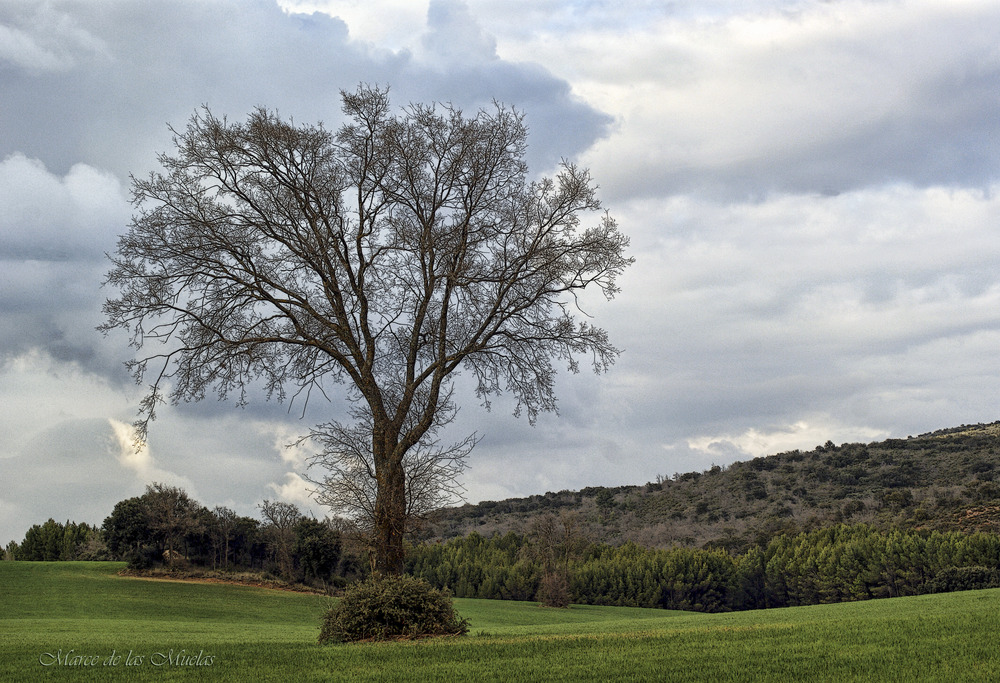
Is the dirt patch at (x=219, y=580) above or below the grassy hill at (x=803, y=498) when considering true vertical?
below

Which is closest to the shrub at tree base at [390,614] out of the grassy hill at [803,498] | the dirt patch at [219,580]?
the dirt patch at [219,580]

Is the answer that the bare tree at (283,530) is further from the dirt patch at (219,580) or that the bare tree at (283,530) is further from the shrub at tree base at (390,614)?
the shrub at tree base at (390,614)

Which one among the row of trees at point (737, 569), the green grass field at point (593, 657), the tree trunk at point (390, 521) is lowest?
the row of trees at point (737, 569)

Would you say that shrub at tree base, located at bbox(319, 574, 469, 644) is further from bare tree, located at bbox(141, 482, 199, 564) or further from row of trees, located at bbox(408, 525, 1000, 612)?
bare tree, located at bbox(141, 482, 199, 564)

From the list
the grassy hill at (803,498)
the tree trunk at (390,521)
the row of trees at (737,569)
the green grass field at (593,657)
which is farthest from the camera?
the grassy hill at (803,498)

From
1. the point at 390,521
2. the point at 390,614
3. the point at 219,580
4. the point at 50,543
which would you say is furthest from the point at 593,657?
the point at 50,543

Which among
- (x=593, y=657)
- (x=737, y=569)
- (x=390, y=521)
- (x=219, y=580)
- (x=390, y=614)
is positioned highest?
(x=390, y=521)

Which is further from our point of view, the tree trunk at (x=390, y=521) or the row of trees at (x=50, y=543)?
the row of trees at (x=50, y=543)

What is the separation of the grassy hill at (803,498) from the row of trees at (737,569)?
5.37m

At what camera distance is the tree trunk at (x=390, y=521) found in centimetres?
1585

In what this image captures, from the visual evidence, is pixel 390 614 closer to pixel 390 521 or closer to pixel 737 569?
pixel 390 521

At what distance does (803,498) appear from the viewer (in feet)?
228

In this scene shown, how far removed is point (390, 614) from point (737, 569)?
43393mm

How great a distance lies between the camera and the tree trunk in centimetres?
1585
